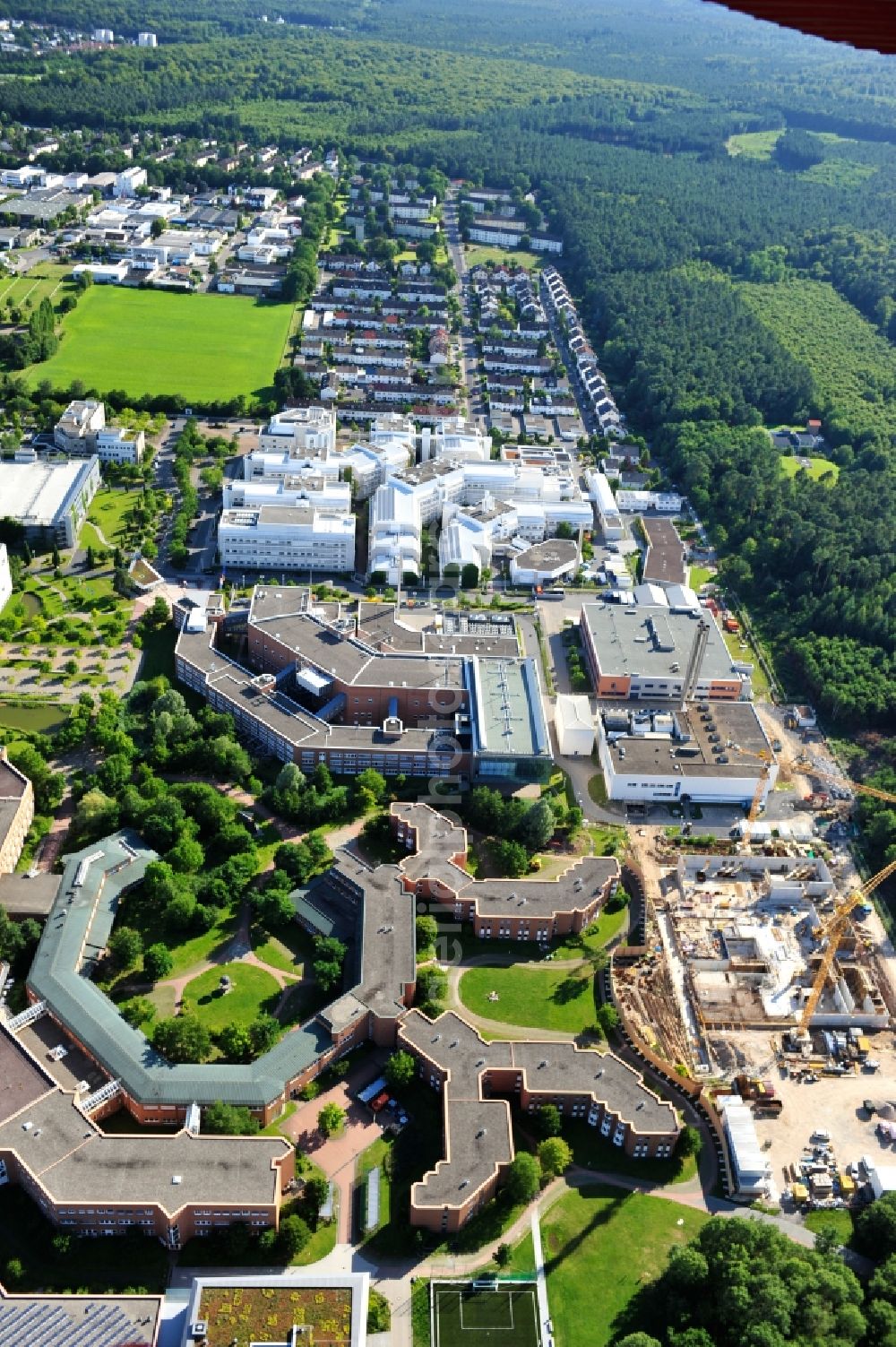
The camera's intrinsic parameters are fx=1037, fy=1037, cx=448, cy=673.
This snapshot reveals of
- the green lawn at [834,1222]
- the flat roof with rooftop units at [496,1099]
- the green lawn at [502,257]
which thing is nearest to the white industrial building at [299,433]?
the flat roof with rooftop units at [496,1099]

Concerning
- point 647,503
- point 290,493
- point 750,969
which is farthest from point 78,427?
point 750,969

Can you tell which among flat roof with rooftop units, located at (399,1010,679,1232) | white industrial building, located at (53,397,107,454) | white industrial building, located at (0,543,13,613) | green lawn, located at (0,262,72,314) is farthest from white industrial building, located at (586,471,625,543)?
green lawn, located at (0,262,72,314)

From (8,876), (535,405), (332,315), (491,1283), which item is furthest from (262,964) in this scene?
(332,315)

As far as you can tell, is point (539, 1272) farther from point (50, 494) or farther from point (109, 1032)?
point (50, 494)

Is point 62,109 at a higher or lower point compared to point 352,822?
higher

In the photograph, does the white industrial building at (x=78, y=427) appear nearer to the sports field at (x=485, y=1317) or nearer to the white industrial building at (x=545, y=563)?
the white industrial building at (x=545, y=563)

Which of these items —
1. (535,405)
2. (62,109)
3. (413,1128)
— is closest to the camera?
(413,1128)

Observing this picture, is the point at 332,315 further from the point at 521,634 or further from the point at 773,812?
the point at 773,812

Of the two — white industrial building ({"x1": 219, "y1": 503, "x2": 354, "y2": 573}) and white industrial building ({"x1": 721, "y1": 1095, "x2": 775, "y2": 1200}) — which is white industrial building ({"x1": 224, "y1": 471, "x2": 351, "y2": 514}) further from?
white industrial building ({"x1": 721, "y1": 1095, "x2": 775, "y2": 1200})
